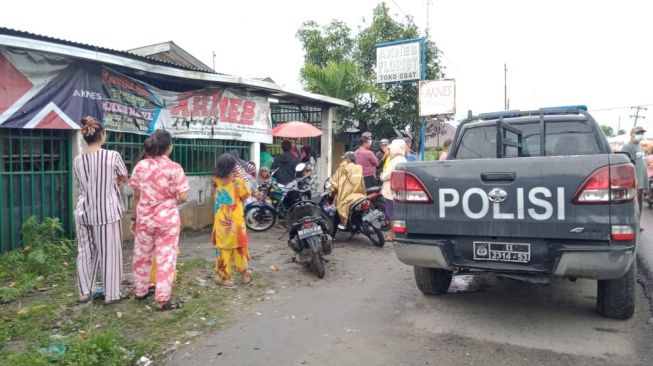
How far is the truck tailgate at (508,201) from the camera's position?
341cm

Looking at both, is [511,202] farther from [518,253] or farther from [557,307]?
[557,307]

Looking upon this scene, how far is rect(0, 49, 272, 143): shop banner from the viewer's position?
566 centimetres

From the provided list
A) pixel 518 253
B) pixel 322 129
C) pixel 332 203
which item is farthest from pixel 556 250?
pixel 322 129

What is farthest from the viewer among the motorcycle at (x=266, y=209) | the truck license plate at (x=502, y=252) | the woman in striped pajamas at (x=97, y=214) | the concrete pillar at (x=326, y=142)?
the concrete pillar at (x=326, y=142)

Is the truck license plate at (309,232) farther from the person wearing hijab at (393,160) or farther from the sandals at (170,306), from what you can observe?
the person wearing hijab at (393,160)

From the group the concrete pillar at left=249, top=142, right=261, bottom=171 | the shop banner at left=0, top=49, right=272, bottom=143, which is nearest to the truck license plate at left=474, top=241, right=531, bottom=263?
the shop banner at left=0, top=49, right=272, bottom=143

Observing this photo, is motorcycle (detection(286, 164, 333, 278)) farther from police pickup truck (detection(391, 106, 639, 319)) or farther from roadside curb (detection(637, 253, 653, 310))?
roadside curb (detection(637, 253, 653, 310))

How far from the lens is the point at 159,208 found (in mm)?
4480

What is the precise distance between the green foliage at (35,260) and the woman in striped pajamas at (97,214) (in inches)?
36.8

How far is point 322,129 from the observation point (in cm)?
1205

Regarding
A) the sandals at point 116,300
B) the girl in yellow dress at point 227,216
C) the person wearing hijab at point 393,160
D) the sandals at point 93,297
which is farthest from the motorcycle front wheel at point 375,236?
the sandals at point 93,297

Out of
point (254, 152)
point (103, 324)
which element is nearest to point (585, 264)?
point (103, 324)

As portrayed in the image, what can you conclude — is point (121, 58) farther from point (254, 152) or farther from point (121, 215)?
point (254, 152)

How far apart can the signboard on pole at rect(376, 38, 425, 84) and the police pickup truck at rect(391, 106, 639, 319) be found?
9667mm
